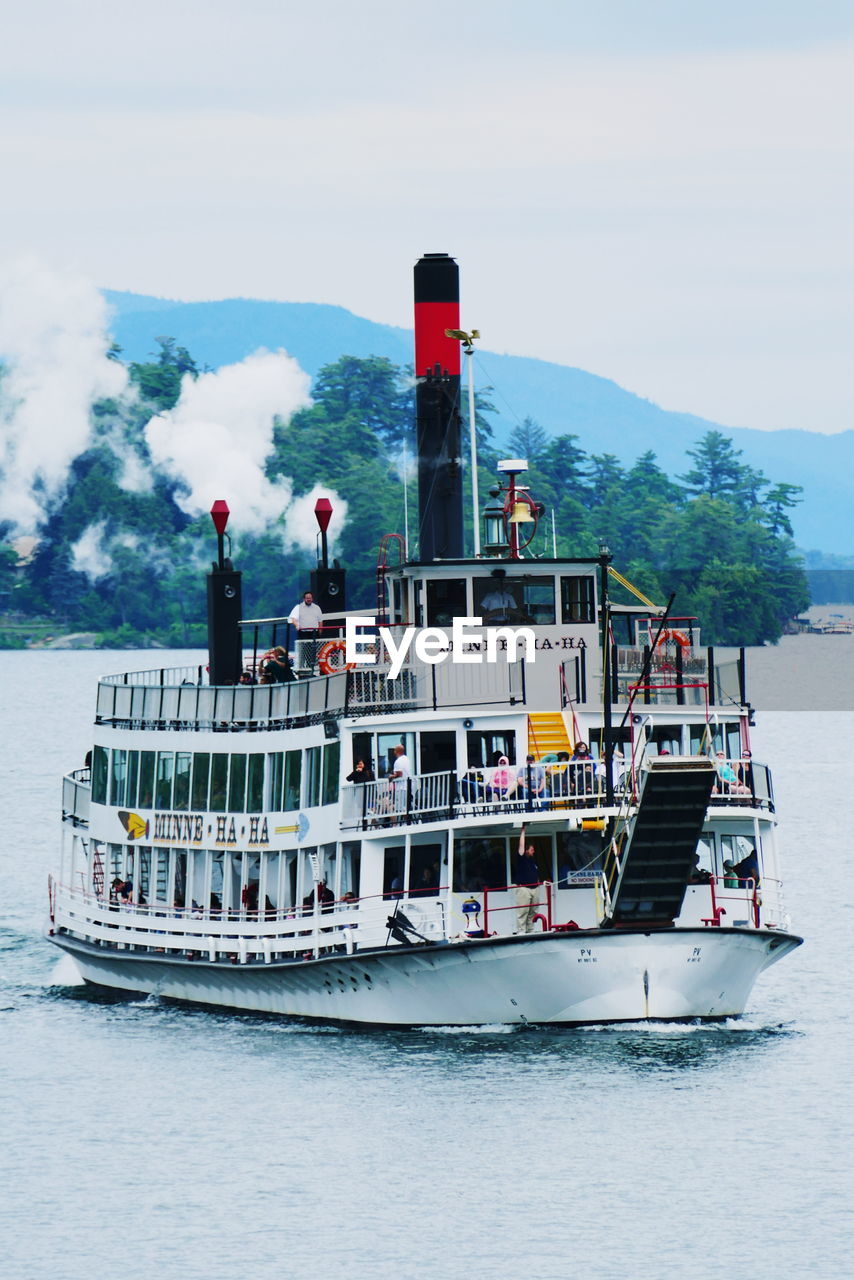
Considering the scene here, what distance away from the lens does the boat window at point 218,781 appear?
2132 inches

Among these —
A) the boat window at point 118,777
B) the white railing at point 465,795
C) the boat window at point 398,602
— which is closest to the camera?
Answer: the white railing at point 465,795

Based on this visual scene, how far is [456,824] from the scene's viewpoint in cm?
4809

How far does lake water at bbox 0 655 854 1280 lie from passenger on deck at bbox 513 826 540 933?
6.63 ft

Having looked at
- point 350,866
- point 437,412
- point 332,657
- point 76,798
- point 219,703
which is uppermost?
point 437,412

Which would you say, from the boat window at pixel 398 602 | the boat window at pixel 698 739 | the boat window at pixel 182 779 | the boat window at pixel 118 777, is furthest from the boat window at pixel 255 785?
the boat window at pixel 698 739

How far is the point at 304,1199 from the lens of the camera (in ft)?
132

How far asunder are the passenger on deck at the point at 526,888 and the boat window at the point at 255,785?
22.0 ft

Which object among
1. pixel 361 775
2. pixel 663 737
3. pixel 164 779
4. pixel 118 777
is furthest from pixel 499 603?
pixel 118 777

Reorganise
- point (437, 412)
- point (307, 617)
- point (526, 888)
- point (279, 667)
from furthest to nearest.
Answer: point (437, 412) < point (307, 617) < point (279, 667) < point (526, 888)

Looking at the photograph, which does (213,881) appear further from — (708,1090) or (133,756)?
(708,1090)

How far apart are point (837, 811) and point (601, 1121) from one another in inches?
2246

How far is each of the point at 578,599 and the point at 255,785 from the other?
7.36 meters

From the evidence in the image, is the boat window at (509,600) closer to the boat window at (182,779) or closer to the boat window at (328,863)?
the boat window at (328,863)

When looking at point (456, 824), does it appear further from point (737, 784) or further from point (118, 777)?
point (118, 777)
